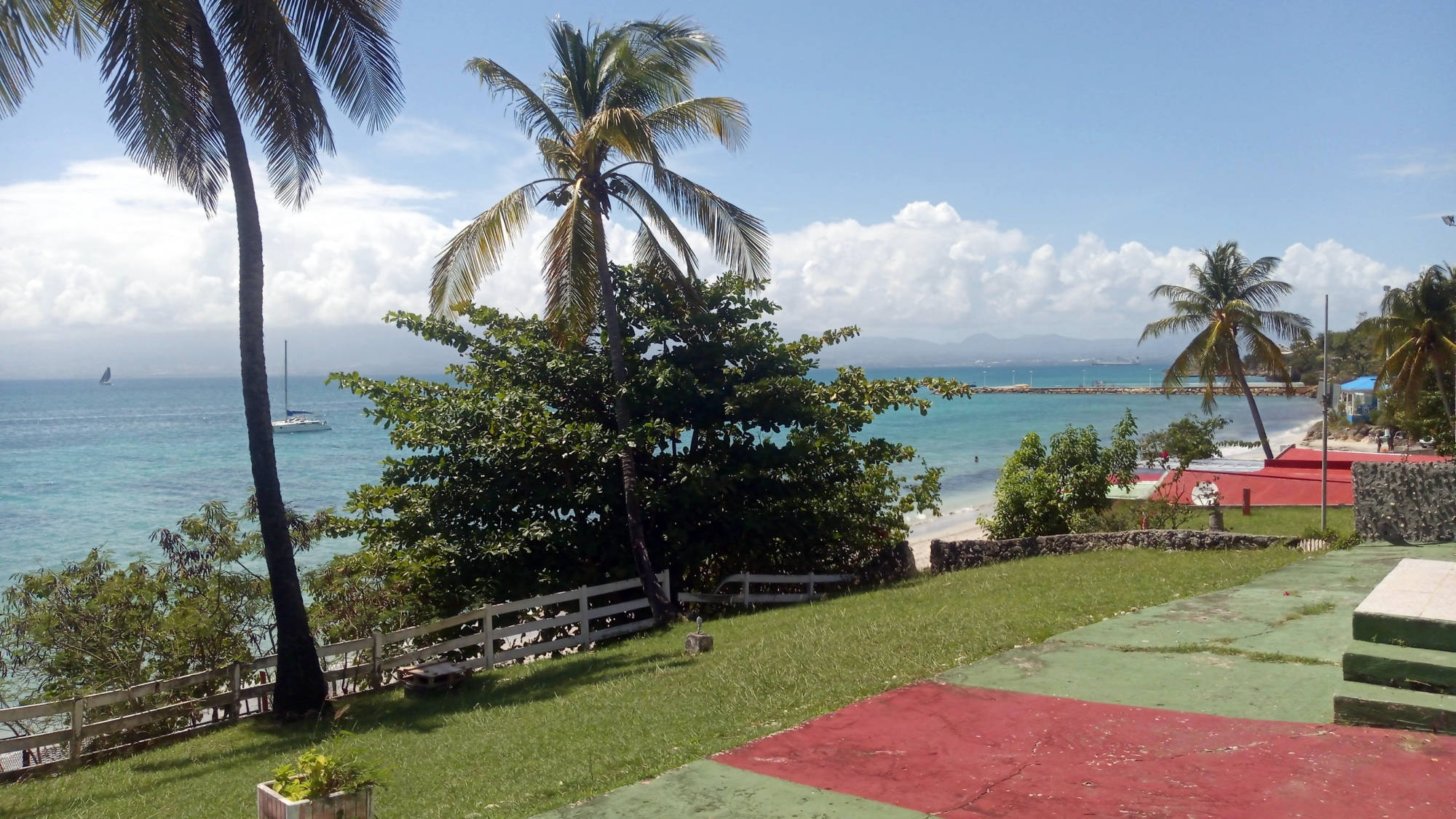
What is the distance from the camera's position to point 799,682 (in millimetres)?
8492

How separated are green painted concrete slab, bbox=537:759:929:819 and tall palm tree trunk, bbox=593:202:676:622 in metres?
9.17

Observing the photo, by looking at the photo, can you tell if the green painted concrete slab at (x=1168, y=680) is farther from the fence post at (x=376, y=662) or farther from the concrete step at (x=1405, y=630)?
the fence post at (x=376, y=662)

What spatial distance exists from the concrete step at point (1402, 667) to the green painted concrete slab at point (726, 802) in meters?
3.48

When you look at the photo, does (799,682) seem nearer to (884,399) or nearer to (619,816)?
(619,816)

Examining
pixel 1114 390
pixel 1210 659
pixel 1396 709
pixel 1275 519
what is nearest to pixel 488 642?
pixel 1210 659

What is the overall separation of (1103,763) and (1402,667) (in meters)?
2.24

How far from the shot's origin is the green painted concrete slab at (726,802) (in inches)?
214

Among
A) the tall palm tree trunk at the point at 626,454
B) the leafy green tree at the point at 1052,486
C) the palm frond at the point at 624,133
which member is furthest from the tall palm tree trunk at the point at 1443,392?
the palm frond at the point at 624,133

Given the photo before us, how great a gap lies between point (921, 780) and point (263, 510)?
8.43 meters

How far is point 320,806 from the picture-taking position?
473cm

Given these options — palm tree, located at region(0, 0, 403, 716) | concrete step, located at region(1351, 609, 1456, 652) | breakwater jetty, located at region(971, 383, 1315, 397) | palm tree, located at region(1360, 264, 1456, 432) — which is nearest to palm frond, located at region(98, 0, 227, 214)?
palm tree, located at region(0, 0, 403, 716)

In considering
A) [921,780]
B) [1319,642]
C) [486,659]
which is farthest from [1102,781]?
[486,659]

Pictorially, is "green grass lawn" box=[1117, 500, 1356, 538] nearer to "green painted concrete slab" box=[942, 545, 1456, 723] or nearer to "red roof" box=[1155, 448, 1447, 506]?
"red roof" box=[1155, 448, 1447, 506]

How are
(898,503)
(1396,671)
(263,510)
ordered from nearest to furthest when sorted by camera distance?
(1396,671)
(263,510)
(898,503)
